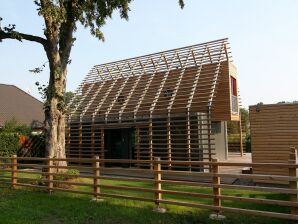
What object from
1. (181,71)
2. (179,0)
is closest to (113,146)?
(181,71)

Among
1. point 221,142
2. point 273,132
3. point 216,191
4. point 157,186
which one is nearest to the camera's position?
point 216,191

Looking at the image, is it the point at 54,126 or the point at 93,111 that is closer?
the point at 54,126

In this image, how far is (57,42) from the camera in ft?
47.3

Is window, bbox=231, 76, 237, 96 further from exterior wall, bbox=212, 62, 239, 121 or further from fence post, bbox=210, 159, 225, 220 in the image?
fence post, bbox=210, 159, 225, 220

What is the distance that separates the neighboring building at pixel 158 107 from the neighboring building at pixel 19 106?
33.9 ft

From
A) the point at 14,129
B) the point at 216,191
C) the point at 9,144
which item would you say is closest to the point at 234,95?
the point at 216,191

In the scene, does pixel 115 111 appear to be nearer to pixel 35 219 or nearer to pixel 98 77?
pixel 98 77

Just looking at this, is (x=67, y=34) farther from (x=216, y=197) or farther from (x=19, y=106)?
(x=19, y=106)

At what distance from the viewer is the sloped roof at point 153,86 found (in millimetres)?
18734

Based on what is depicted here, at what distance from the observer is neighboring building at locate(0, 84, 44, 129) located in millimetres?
33469

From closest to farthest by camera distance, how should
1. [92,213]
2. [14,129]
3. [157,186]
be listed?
[92,213] < [157,186] < [14,129]

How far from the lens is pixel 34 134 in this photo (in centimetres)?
A: 2700

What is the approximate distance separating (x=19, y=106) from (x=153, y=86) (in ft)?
63.7

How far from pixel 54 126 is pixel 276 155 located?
8297 millimetres
